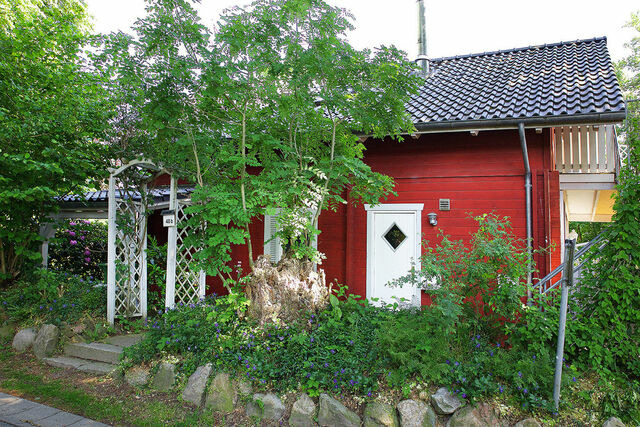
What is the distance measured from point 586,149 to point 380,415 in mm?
5761

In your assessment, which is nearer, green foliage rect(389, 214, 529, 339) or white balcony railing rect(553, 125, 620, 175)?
green foliage rect(389, 214, 529, 339)

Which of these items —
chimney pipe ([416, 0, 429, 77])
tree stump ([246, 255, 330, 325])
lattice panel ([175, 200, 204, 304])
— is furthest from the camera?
chimney pipe ([416, 0, 429, 77])

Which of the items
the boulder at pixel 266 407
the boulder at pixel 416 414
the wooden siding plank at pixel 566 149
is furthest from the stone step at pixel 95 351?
the wooden siding plank at pixel 566 149

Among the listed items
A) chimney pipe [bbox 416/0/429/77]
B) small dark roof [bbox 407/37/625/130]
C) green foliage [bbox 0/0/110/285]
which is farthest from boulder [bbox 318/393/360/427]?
chimney pipe [bbox 416/0/429/77]

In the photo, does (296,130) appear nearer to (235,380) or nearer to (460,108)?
(460,108)

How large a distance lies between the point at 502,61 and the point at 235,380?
8.68 meters

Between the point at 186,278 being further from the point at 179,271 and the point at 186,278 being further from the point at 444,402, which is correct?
the point at 444,402

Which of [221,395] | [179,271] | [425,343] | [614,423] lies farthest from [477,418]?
[179,271]

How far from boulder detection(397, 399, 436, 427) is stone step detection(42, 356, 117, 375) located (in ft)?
11.5

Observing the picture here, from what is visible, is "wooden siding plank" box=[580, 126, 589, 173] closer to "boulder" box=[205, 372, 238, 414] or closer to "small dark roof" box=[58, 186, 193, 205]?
"boulder" box=[205, 372, 238, 414]

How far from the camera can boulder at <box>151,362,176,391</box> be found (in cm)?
414

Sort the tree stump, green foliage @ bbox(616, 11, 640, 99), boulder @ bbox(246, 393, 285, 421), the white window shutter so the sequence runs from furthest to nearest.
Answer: green foliage @ bbox(616, 11, 640, 99)
the white window shutter
the tree stump
boulder @ bbox(246, 393, 285, 421)

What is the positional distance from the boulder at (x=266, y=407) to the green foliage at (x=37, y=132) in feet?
14.7

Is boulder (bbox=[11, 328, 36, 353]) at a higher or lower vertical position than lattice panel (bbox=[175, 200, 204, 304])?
lower
